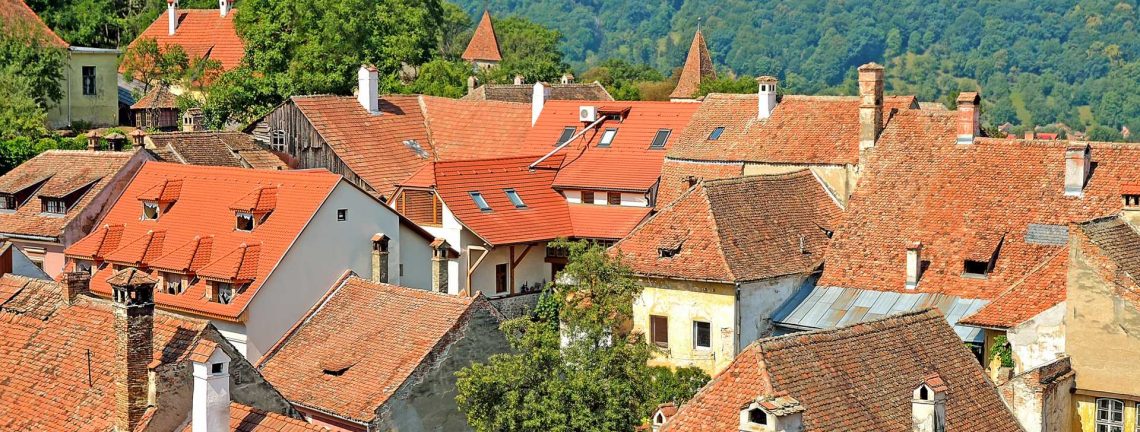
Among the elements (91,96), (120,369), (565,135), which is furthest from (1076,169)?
(91,96)

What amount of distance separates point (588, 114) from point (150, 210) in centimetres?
1503

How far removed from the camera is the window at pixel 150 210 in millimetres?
48228

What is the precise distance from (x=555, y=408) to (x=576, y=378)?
2.30 feet

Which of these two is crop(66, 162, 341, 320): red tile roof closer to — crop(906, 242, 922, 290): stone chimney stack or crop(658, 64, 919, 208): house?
crop(658, 64, 919, 208): house

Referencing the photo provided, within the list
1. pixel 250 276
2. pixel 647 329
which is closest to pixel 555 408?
pixel 647 329

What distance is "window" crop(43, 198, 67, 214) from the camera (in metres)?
50.2

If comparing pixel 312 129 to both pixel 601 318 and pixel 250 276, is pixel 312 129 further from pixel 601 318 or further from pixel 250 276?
pixel 601 318

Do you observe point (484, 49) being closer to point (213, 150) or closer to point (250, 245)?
point (213, 150)

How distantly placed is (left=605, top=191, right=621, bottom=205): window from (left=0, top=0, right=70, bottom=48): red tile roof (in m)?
29.6

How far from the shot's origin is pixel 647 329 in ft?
139

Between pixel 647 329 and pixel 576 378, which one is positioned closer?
pixel 576 378

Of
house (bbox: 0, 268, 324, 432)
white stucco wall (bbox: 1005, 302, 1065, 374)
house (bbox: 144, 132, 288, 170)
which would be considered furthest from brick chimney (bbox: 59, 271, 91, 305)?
house (bbox: 144, 132, 288, 170)

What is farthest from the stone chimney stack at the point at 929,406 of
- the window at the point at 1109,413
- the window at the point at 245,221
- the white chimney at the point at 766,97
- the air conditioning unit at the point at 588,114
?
the air conditioning unit at the point at 588,114

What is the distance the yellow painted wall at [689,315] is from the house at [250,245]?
22.6 ft
